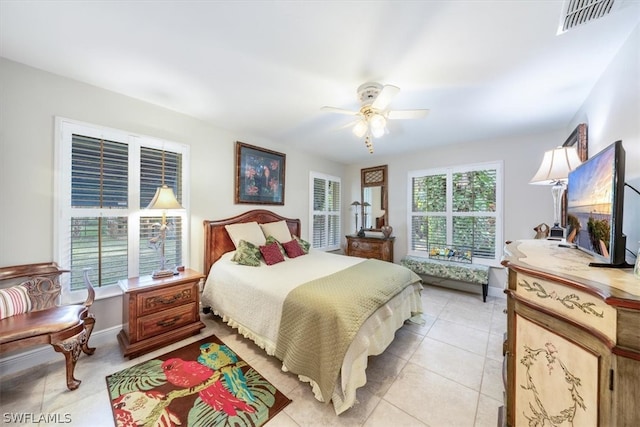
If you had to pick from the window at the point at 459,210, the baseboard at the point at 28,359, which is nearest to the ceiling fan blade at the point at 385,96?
the window at the point at 459,210

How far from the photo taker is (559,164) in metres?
1.88

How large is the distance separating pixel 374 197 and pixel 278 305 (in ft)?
11.8

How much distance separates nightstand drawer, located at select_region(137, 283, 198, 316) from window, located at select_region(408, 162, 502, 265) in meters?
3.76

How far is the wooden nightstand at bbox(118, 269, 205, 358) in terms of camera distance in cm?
201

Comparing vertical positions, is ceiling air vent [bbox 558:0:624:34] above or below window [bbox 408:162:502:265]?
above

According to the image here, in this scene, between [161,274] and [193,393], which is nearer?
[193,393]

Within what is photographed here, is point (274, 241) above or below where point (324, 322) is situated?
above

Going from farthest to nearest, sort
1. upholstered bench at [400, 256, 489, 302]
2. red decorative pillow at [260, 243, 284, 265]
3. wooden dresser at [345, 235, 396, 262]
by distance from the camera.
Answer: wooden dresser at [345, 235, 396, 262] < upholstered bench at [400, 256, 489, 302] < red decorative pillow at [260, 243, 284, 265]

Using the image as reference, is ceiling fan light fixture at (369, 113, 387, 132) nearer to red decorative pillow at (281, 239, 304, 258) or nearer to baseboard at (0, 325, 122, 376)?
red decorative pillow at (281, 239, 304, 258)

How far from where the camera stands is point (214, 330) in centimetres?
250

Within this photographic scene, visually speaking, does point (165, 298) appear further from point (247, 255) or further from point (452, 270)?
point (452, 270)

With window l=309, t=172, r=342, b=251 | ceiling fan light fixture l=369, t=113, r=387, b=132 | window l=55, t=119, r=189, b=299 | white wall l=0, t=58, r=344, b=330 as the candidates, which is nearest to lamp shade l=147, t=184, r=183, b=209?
window l=55, t=119, r=189, b=299

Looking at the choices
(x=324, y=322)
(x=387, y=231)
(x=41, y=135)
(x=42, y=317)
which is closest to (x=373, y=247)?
(x=387, y=231)

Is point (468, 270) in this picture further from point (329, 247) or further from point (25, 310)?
point (25, 310)
